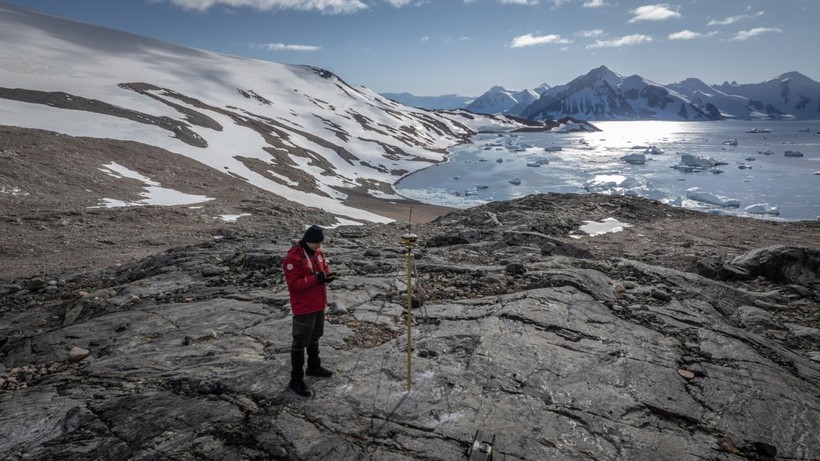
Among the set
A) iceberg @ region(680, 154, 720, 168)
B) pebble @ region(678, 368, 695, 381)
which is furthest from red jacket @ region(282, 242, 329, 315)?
iceberg @ region(680, 154, 720, 168)

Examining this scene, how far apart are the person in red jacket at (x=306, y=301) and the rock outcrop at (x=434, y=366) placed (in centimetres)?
30

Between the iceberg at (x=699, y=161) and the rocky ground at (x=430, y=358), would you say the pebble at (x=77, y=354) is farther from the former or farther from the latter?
the iceberg at (x=699, y=161)

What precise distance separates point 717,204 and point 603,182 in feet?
57.3

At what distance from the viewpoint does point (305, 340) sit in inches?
241

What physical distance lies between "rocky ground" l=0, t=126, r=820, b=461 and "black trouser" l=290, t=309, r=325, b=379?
37 centimetres

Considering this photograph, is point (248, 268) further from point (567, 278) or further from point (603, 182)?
point (603, 182)

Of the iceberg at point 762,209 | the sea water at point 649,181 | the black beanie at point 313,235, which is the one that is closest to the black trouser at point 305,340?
the black beanie at point 313,235

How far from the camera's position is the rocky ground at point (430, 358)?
5.17m

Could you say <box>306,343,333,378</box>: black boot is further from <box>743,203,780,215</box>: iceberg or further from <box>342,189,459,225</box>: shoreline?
<box>743,203,780,215</box>: iceberg

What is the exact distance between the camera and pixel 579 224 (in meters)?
23.3

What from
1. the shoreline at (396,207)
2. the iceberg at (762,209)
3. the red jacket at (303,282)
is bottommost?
the shoreline at (396,207)

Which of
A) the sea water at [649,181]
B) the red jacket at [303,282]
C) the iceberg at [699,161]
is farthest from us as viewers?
the iceberg at [699,161]

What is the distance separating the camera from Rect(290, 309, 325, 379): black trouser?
19.2 ft

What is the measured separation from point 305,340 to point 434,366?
2094 mm
